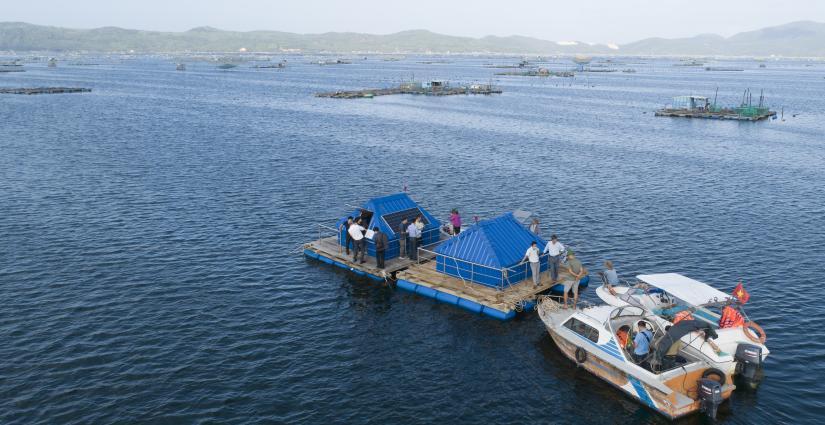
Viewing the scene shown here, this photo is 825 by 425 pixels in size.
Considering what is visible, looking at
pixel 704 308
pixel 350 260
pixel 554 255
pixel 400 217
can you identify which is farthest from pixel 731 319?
pixel 350 260

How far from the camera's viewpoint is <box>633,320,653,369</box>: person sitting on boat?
22.2 metres

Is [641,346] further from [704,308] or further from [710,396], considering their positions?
[704,308]

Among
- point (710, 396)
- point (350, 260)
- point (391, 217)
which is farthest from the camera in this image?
point (391, 217)

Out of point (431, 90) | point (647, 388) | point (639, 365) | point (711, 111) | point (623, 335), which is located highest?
point (431, 90)

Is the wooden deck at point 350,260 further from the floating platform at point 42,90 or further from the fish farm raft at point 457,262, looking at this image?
the floating platform at point 42,90

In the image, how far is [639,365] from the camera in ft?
73.1

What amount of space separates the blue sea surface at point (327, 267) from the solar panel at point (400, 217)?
13.6 feet

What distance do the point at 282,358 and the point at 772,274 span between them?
94.5 feet

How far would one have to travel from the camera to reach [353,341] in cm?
2677

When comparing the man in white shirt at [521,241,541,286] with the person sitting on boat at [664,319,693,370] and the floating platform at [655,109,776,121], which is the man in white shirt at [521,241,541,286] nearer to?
the person sitting on boat at [664,319,693,370]

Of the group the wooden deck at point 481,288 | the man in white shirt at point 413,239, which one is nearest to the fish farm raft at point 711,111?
the wooden deck at point 481,288

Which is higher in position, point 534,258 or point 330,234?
point 534,258

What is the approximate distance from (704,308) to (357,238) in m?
18.4

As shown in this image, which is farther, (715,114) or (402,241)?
(715,114)
